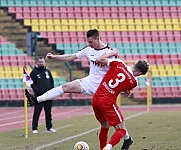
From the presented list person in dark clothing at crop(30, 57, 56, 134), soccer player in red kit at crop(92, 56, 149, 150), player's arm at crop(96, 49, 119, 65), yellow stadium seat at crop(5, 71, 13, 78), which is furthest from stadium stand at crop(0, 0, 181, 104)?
soccer player in red kit at crop(92, 56, 149, 150)

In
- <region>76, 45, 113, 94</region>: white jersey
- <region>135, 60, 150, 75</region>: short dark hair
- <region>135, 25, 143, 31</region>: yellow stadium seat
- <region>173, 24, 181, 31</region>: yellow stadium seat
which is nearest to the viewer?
<region>135, 60, 150, 75</region>: short dark hair

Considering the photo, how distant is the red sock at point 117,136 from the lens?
983 centimetres

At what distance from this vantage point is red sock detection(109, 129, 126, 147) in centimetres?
983

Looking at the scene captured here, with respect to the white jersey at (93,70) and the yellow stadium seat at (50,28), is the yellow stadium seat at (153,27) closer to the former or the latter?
the yellow stadium seat at (50,28)

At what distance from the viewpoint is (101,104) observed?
10.1 metres

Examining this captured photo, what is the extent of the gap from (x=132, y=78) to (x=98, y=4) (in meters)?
25.6

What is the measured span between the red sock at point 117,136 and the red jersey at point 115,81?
51 centimetres

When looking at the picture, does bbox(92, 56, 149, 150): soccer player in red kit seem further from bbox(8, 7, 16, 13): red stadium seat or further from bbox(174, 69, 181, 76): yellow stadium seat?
bbox(8, 7, 16, 13): red stadium seat

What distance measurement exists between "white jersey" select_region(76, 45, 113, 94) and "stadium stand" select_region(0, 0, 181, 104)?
20.7 m

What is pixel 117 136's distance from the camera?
32.7ft

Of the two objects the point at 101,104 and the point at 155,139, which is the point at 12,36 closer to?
the point at 155,139

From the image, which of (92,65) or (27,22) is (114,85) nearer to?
(92,65)

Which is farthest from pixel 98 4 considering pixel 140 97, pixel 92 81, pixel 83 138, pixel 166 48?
pixel 92 81

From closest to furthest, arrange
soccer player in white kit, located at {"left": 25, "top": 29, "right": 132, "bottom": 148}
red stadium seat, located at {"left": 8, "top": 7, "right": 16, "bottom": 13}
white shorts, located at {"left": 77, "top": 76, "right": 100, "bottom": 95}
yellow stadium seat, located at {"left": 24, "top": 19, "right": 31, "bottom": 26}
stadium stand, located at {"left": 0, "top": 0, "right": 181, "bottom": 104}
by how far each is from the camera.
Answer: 1. soccer player in white kit, located at {"left": 25, "top": 29, "right": 132, "bottom": 148}
2. white shorts, located at {"left": 77, "top": 76, "right": 100, "bottom": 95}
3. stadium stand, located at {"left": 0, "top": 0, "right": 181, "bottom": 104}
4. yellow stadium seat, located at {"left": 24, "top": 19, "right": 31, "bottom": 26}
5. red stadium seat, located at {"left": 8, "top": 7, "right": 16, "bottom": 13}
